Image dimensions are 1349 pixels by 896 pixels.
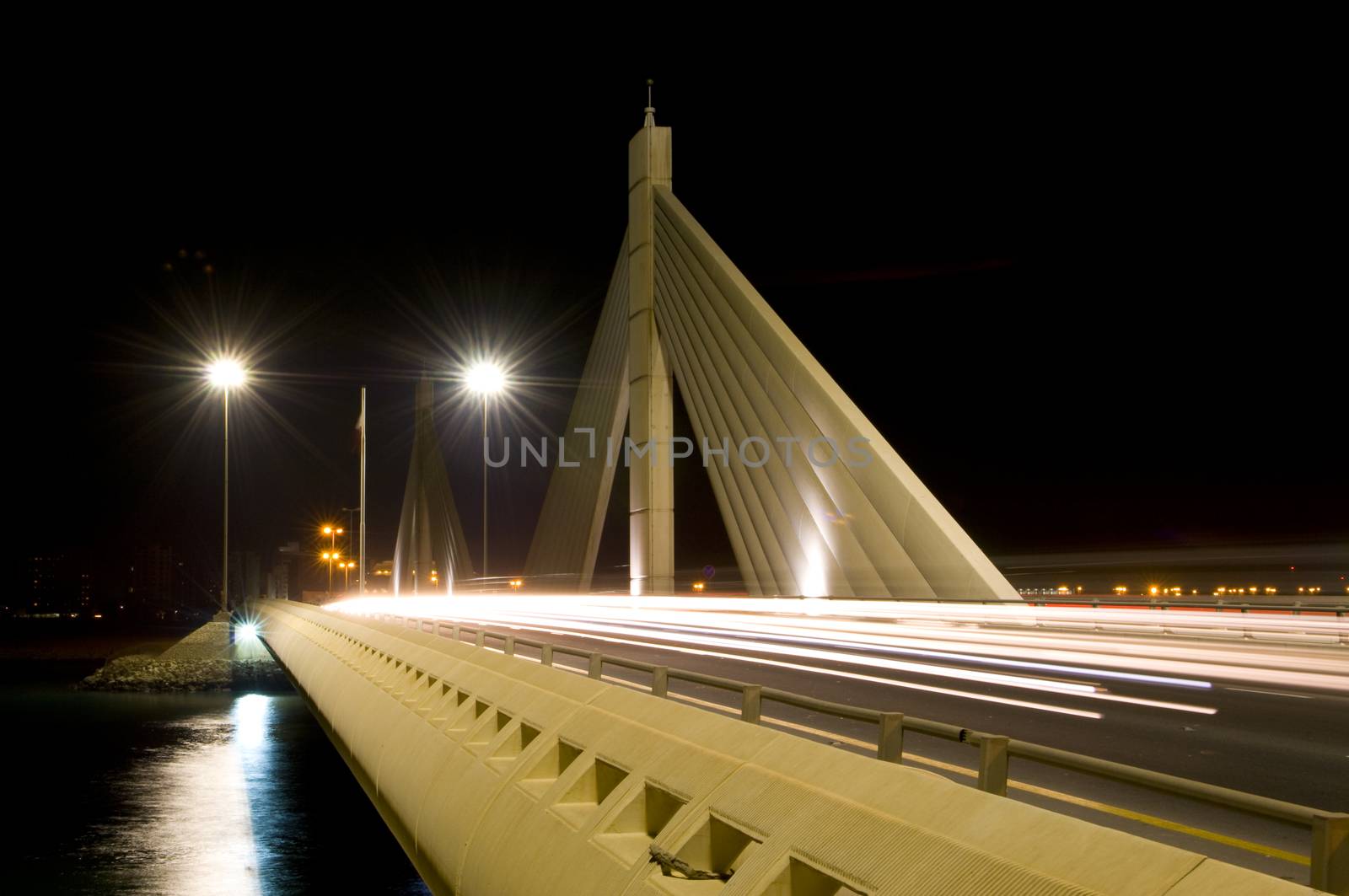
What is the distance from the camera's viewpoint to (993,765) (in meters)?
4.60

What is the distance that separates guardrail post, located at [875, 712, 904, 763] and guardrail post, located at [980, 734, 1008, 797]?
1.99 feet

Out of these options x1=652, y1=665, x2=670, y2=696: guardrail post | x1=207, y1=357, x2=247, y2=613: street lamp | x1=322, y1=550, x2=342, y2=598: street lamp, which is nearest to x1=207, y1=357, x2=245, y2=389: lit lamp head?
x1=207, y1=357, x2=247, y2=613: street lamp

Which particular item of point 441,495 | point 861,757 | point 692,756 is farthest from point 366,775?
point 441,495

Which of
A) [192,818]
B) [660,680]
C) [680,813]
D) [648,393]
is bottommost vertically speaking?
[192,818]

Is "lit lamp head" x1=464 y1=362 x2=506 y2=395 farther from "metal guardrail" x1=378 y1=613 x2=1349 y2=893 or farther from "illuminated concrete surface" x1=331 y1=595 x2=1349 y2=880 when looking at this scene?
"metal guardrail" x1=378 y1=613 x2=1349 y2=893

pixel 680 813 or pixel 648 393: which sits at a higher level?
pixel 648 393

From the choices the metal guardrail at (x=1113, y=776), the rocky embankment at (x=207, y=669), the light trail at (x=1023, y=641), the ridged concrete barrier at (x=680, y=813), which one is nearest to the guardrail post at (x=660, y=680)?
the ridged concrete barrier at (x=680, y=813)

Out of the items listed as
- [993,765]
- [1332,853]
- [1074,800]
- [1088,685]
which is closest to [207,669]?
[1088,685]

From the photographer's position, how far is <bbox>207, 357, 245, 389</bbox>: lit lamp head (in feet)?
157

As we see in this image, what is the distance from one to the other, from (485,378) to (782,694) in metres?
41.7

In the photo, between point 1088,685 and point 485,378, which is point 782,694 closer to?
point 1088,685

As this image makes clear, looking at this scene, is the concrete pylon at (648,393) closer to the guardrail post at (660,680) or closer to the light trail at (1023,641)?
the light trail at (1023,641)

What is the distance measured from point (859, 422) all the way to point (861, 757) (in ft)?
68.9

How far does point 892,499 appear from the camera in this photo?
24484 mm
